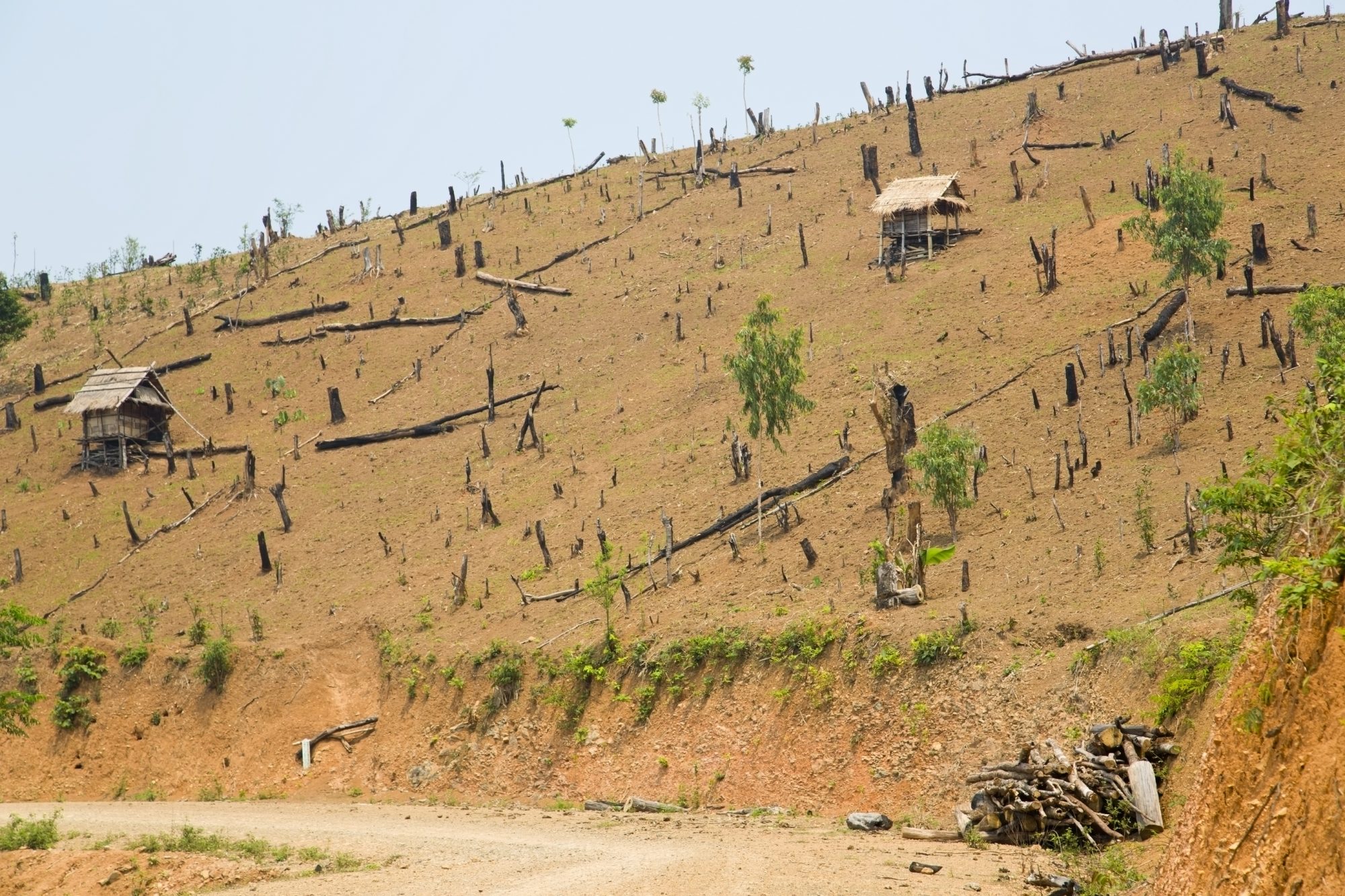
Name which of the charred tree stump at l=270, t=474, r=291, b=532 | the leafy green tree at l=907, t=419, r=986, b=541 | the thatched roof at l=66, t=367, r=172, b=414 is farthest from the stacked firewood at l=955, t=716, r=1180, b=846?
the thatched roof at l=66, t=367, r=172, b=414

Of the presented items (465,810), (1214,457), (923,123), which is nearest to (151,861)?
(465,810)

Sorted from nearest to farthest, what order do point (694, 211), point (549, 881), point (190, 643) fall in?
point (549, 881) → point (190, 643) → point (694, 211)

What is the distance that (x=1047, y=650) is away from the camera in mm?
19594

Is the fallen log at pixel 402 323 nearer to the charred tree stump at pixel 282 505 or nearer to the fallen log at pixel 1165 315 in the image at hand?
the charred tree stump at pixel 282 505

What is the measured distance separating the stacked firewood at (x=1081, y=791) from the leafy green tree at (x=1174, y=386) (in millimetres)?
12976

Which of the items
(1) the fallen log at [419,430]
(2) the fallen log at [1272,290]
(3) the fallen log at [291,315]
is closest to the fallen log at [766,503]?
(2) the fallen log at [1272,290]

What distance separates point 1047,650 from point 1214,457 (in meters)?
8.80

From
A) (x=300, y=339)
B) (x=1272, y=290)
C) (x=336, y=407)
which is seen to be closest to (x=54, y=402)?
(x=300, y=339)

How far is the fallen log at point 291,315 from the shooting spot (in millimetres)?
54906

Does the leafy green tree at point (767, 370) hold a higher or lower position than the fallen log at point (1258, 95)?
lower

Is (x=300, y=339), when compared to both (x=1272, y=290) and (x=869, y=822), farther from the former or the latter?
(x=869, y=822)

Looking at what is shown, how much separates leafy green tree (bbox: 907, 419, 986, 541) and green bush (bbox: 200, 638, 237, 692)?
53.1 ft

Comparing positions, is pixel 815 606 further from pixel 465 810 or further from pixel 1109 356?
pixel 1109 356

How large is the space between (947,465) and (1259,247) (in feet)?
52.8
